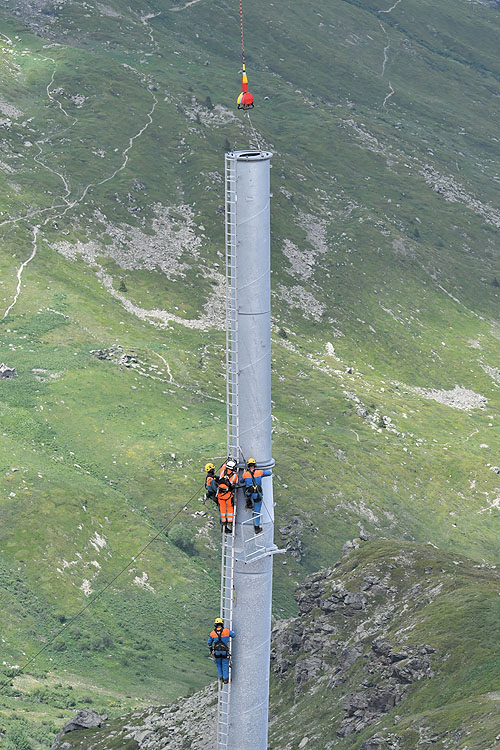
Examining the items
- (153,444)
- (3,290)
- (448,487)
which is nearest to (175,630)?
(153,444)

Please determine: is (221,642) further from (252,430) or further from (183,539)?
(183,539)

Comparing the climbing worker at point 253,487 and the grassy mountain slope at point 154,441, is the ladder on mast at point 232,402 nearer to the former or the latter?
the climbing worker at point 253,487

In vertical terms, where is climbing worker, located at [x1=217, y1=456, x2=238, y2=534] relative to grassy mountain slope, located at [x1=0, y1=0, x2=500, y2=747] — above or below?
below

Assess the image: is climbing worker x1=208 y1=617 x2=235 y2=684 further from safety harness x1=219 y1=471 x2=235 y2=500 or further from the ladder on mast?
safety harness x1=219 y1=471 x2=235 y2=500

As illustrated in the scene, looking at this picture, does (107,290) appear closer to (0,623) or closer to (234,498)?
(0,623)

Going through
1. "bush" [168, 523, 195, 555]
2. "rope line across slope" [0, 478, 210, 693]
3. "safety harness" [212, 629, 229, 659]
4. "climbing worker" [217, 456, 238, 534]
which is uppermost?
"bush" [168, 523, 195, 555]

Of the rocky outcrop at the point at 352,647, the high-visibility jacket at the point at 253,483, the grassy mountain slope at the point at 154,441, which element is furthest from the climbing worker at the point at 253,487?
the grassy mountain slope at the point at 154,441

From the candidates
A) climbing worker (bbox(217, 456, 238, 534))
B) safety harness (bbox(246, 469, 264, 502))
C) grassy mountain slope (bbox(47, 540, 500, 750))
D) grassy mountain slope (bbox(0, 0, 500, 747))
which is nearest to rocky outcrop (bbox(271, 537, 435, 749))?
grassy mountain slope (bbox(47, 540, 500, 750))
